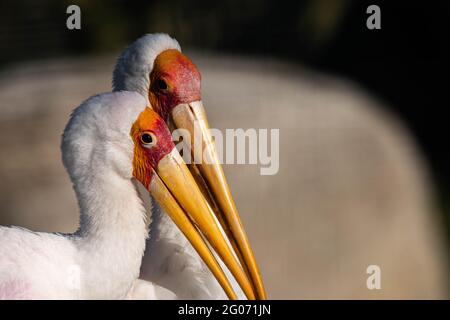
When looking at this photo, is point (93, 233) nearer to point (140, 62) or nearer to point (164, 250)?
point (164, 250)

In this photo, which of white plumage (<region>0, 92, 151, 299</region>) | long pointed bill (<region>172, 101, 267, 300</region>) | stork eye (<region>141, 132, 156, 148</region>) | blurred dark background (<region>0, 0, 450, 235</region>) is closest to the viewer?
white plumage (<region>0, 92, 151, 299</region>)

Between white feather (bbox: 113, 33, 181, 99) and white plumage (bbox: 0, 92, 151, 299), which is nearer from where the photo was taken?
white plumage (bbox: 0, 92, 151, 299)

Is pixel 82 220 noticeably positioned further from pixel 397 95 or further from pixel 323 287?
pixel 397 95

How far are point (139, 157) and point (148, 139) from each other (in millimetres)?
79

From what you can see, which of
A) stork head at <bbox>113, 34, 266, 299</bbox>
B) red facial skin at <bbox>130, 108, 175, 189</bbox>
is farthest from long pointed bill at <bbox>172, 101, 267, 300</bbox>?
red facial skin at <bbox>130, 108, 175, 189</bbox>

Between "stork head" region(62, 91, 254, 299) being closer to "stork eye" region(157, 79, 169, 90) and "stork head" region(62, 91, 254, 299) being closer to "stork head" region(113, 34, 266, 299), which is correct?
"stork head" region(113, 34, 266, 299)

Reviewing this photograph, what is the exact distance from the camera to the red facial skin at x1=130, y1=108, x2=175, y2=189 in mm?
3336

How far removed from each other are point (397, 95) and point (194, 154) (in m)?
6.81

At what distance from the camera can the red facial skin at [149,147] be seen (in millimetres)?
3336

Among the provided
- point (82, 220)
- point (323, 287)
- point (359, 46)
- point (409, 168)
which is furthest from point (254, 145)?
point (359, 46)

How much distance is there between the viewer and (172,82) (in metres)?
3.72

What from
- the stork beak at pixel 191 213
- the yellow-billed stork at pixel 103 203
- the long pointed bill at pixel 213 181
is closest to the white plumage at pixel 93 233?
the yellow-billed stork at pixel 103 203

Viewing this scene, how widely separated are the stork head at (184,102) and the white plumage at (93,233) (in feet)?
1.16

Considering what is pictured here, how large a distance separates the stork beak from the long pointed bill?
52 mm
